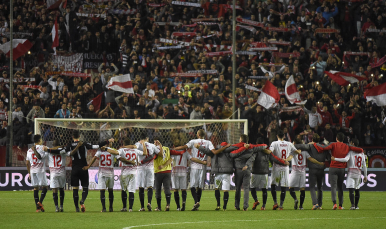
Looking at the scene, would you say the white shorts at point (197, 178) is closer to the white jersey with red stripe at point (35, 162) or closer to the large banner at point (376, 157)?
the white jersey with red stripe at point (35, 162)

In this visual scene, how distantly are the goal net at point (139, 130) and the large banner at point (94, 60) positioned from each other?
6317 mm

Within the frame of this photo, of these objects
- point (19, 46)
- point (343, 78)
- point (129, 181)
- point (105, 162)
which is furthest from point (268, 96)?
point (19, 46)

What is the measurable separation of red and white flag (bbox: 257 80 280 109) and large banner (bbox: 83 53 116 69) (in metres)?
7.96

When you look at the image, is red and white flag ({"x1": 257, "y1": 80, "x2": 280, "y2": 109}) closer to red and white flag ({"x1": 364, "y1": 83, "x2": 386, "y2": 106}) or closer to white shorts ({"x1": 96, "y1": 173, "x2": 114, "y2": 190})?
red and white flag ({"x1": 364, "y1": 83, "x2": 386, "y2": 106})

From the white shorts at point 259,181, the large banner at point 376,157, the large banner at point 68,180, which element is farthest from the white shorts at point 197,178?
the large banner at point 376,157

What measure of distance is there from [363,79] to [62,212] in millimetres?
15401

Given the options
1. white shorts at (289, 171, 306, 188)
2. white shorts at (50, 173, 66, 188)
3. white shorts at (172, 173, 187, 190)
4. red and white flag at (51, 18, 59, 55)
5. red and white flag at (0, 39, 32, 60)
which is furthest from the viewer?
red and white flag at (51, 18, 59, 55)

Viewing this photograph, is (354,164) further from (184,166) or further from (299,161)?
(184,166)

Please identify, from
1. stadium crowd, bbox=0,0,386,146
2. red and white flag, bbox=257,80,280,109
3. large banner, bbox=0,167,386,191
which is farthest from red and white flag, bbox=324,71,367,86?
large banner, bbox=0,167,386,191

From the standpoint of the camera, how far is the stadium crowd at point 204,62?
917 inches

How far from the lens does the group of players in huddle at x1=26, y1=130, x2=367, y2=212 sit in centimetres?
1509

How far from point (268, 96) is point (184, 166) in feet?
26.5

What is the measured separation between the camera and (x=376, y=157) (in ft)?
78.5

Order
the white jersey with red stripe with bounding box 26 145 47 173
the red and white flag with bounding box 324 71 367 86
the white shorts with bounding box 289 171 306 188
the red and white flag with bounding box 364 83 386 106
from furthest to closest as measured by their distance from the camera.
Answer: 1. the red and white flag with bounding box 324 71 367 86
2. the red and white flag with bounding box 364 83 386 106
3. the white shorts with bounding box 289 171 306 188
4. the white jersey with red stripe with bounding box 26 145 47 173
